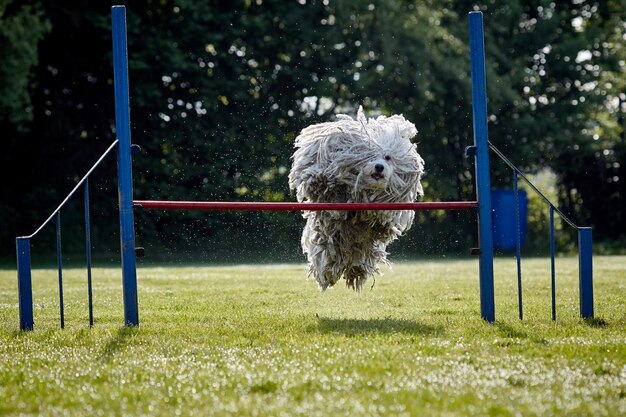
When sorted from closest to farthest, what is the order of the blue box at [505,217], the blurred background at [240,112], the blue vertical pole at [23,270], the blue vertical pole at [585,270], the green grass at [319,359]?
1. the green grass at [319,359]
2. the blue vertical pole at [23,270]
3. the blue vertical pole at [585,270]
4. the blurred background at [240,112]
5. the blue box at [505,217]

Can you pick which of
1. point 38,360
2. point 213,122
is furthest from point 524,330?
point 213,122

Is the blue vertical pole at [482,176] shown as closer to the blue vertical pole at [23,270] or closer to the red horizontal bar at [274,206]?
the red horizontal bar at [274,206]

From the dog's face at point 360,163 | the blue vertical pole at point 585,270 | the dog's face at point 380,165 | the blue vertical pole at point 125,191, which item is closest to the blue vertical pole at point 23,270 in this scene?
the blue vertical pole at point 125,191

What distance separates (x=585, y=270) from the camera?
5383mm

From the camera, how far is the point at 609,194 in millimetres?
20891

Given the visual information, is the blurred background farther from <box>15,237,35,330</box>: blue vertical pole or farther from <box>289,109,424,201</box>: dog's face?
<box>15,237,35,330</box>: blue vertical pole

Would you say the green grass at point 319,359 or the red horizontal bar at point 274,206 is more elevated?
the red horizontal bar at point 274,206

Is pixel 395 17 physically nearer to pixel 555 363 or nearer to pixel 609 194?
pixel 609 194

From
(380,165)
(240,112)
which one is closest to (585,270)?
(380,165)

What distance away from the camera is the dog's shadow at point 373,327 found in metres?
4.87

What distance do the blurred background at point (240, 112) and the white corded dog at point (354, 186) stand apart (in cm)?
895

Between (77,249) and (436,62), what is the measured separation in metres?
9.31

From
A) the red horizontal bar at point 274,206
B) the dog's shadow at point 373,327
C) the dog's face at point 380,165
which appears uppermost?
the dog's face at point 380,165

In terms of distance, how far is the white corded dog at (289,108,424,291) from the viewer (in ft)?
20.6
